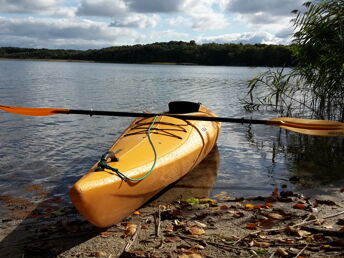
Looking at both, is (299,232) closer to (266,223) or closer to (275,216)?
(266,223)

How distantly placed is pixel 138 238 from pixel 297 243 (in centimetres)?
143

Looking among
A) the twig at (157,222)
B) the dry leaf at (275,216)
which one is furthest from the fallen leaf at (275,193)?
the twig at (157,222)

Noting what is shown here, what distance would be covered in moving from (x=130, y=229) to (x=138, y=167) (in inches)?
29.1

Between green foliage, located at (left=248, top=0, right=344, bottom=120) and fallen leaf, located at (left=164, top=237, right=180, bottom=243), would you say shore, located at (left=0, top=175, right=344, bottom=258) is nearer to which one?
fallen leaf, located at (left=164, top=237, right=180, bottom=243)

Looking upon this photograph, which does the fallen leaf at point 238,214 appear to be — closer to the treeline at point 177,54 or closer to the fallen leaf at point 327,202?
the fallen leaf at point 327,202

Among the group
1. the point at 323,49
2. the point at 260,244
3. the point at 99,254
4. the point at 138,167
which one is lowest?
the point at 99,254

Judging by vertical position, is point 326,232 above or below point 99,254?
above

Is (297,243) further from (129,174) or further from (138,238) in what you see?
(129,174)

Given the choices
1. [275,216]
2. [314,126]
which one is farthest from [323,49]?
[275,216]

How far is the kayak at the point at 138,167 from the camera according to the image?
3.26 meters

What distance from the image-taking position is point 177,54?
7325 centimetres

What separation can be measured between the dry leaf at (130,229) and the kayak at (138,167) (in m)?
0.14

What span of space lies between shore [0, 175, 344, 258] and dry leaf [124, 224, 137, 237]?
0.03 ft

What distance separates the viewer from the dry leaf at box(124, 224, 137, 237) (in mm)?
3408
